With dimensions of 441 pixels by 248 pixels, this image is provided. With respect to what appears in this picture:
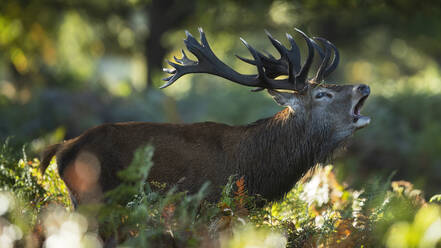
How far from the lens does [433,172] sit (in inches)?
423

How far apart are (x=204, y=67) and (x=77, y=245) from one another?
2814 millimetres

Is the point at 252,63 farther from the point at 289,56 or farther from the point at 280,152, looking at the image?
the point at 280,152

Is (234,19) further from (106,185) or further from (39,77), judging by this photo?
(106,185)

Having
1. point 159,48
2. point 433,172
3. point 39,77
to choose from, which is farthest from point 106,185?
point 39,77

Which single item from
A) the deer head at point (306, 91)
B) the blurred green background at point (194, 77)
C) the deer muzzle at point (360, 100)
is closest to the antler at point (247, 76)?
the deer head at point (306, 91)

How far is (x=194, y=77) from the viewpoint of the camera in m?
17.6

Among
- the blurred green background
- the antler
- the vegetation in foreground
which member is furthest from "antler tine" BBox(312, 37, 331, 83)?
the blurred green background

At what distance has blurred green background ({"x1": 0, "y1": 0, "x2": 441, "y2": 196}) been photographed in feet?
36.8

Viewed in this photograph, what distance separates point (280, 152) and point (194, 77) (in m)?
12.7

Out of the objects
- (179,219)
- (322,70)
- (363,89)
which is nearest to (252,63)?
(322,70)

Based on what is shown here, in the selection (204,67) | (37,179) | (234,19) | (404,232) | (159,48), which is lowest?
(37,179)

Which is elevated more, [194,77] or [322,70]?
[194,77]

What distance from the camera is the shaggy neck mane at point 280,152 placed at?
16.7 ft

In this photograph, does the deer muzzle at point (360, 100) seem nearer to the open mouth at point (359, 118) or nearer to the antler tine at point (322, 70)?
the open mouth at point (359, 118)
